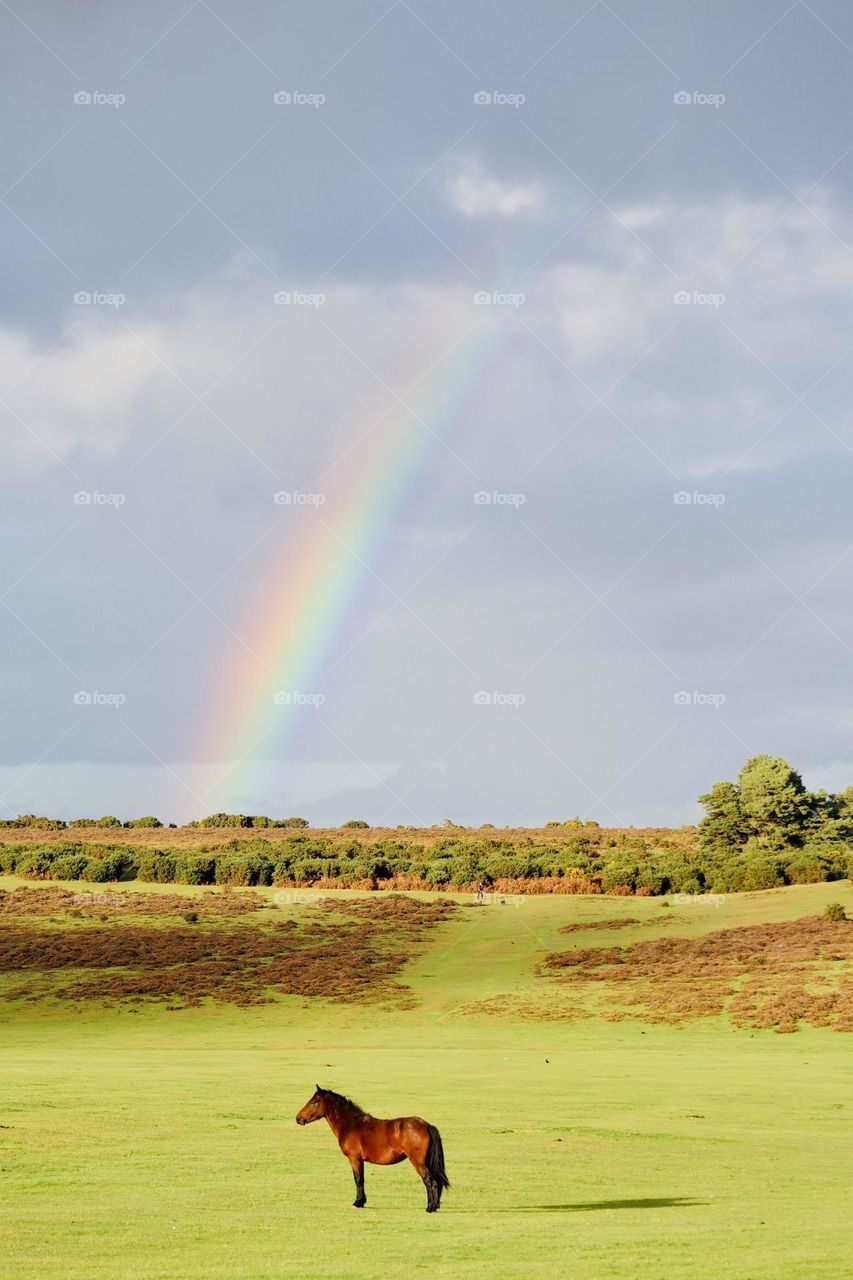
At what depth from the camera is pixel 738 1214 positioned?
47.7 ft

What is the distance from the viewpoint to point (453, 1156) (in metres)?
19.3

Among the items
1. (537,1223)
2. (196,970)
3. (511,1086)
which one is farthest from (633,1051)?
(537,1223)

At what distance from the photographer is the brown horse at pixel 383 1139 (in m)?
13.1

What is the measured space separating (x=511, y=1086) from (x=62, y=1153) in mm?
14724

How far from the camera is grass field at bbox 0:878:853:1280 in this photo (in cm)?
1196

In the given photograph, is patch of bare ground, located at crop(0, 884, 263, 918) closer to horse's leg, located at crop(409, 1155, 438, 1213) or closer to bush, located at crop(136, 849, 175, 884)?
bush, located at crop(136, 849, 175, 884)

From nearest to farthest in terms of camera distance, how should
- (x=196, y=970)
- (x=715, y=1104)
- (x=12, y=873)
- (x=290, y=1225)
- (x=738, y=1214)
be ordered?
(x=290, y=1225) < (x=738, y=1214) < (x=715, y=1104) < (x=196, y=970) < (x=12, y=873)

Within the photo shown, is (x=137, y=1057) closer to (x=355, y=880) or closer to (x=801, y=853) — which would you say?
(x=355, y=880)

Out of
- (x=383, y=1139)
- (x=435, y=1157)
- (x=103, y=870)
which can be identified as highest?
(x=103, y=870)
